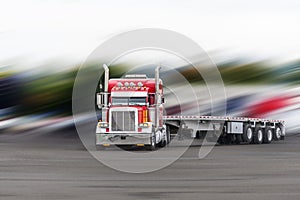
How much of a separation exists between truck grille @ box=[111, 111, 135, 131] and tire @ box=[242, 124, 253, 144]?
833 cm

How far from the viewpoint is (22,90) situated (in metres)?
40.1

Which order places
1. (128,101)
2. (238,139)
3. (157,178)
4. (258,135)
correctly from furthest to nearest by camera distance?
(258,135) → (238,139) → (128,101) → (157,178)

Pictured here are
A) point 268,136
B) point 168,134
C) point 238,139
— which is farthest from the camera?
point 268,136

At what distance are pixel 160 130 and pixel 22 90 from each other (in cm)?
894

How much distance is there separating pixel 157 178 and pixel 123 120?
12576mm

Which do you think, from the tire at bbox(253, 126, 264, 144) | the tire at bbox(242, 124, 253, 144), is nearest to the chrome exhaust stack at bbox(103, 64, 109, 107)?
the tire at bbox(242, 124, 253, 144)

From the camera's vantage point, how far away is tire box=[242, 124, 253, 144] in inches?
1531

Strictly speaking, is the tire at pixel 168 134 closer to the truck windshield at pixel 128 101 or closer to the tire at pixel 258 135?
the truck windshield at pixel 128 101

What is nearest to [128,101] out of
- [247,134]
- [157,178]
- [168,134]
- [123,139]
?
[123,139]

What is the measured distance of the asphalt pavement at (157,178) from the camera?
52.7ft

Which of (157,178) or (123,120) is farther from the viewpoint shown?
(123,120)

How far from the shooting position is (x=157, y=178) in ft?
63.5

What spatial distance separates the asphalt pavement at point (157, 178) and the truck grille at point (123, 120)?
2.20 meters

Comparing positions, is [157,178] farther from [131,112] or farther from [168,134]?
[168,134]
